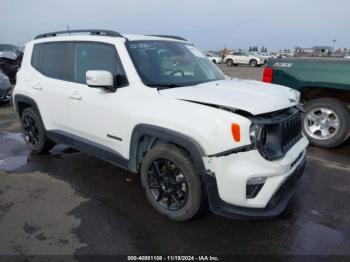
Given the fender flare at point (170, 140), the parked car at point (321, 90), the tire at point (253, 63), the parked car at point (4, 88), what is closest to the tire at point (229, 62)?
the tire at point (253, 63)

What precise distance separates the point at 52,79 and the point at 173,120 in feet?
7.74

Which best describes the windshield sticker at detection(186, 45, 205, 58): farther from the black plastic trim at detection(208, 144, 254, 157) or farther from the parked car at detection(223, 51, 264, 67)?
the parked car at detection(223, 51, 264, 67)

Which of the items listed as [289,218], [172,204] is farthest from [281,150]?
[172,204]

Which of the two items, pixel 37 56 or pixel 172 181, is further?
pixel 37 56

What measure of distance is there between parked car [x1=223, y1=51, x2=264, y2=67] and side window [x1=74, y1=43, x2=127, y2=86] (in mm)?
33011

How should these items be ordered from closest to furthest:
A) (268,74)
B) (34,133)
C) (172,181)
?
(172,181) < (34,133) < (268,74)

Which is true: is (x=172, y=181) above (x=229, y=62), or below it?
above

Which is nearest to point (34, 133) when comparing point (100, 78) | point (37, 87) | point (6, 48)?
point (37, 87)

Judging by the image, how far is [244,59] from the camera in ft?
117

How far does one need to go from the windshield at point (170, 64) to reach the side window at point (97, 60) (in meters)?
0.22

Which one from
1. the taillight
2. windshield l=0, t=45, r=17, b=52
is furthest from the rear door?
windshield l=0, t=45, r=17, b=52

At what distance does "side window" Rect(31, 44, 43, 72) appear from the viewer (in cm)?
482

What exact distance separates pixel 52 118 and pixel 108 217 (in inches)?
75.7

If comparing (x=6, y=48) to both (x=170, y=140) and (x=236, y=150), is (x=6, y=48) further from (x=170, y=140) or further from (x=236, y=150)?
(x=236, y=150)
